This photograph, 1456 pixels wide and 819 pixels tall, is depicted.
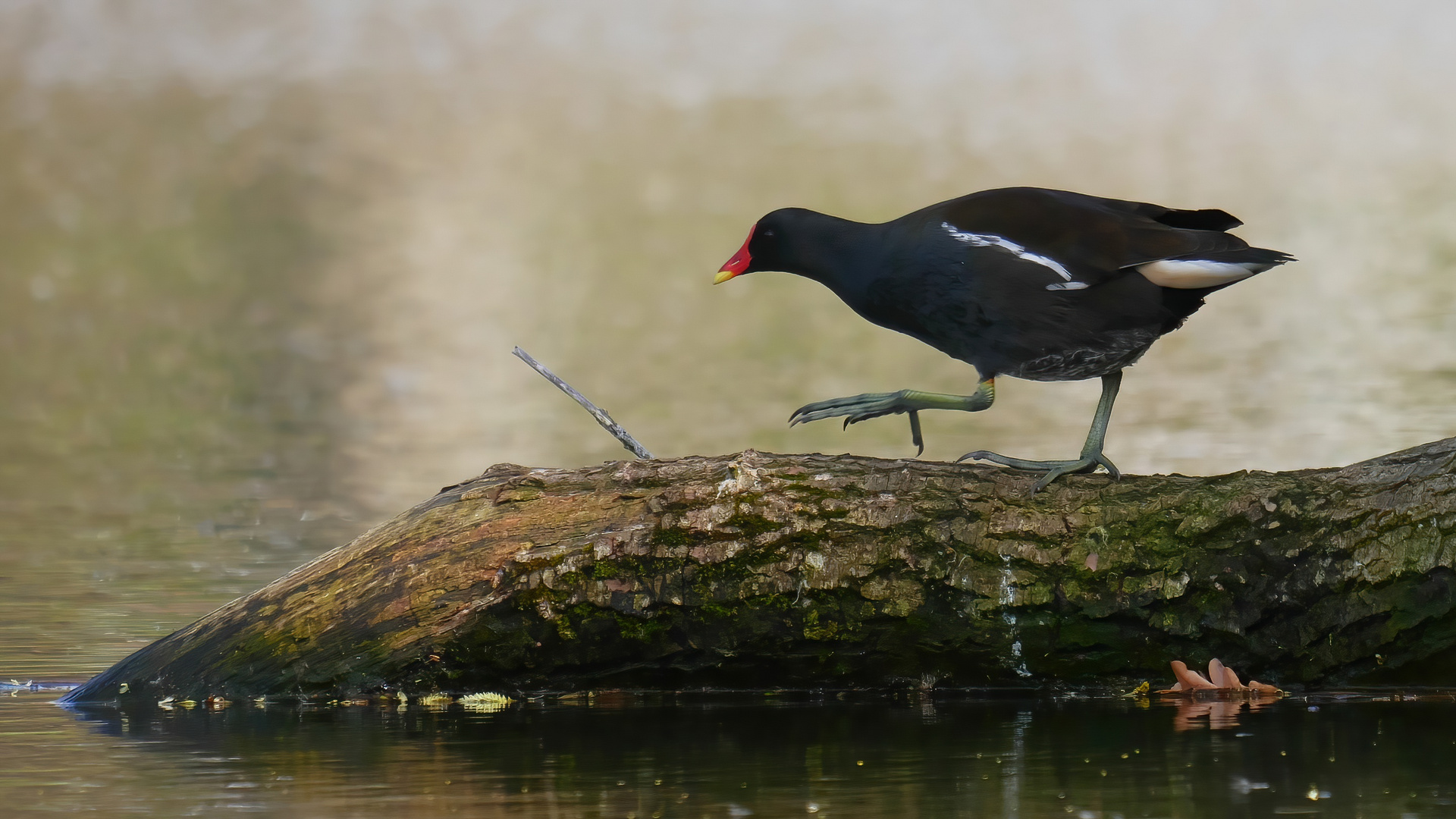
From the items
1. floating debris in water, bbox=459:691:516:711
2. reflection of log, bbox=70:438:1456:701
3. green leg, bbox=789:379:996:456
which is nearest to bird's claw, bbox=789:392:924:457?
green leg, bbox=789:379:996:456

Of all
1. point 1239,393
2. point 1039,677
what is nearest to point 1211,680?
point 1039,677

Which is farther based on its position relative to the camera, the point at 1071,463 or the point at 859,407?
the point at 859,407

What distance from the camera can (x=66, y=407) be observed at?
30438 millimetres

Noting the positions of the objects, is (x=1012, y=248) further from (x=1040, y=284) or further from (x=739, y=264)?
(x=739, y=264)

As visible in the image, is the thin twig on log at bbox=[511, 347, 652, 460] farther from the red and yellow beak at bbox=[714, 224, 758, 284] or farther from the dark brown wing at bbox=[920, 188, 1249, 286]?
the dark brown wing at bbox=[920, 188, 1249, 286]

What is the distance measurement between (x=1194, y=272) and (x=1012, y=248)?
83cm

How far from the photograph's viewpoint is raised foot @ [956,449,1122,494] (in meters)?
6.94

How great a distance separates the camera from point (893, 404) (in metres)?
7.30

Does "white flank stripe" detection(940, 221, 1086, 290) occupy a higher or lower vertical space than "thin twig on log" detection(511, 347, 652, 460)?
higher

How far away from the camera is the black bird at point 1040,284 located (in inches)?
284

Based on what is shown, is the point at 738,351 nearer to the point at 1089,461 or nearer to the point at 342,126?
the point at 1089,461

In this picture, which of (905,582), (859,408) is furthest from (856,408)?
(905,582)

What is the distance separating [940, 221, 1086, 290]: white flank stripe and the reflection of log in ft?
2.99

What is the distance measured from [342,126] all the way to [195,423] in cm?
6244
